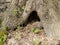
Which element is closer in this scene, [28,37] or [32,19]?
[28,37]

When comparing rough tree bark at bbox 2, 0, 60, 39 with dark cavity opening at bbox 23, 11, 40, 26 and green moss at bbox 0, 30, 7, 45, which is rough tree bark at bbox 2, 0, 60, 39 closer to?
dark cavity opening at bbox 23, 11, 40, 26

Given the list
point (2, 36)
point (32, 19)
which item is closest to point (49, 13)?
point (32, 19)

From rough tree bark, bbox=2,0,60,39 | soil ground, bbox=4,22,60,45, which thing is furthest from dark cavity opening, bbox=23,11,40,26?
rough tree bark, bbox=2,0,60,39

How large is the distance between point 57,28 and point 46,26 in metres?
0.42

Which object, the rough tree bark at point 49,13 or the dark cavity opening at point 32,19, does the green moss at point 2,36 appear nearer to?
the dark cavity opening at point 32,19

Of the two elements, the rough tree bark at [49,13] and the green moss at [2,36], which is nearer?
the rough tree bark at [49,13]

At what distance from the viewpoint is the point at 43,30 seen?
21.4 ft

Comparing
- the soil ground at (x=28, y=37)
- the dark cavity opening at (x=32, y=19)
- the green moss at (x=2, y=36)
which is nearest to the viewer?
the soil ground at (x=28, y=37)

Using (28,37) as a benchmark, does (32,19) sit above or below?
above

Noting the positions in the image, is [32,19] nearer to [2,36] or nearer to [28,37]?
[28,37]

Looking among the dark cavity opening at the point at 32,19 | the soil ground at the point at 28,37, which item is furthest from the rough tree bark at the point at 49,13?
the dark cavity opening at the point at 32,19

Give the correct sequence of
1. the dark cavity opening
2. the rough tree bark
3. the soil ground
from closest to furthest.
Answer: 1. the rough tree bark
2. the soil ground
3. the dark cavity opening

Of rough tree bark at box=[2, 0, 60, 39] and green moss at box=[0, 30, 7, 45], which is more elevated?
rough tree bark at box=[2, 0, 60, 39]

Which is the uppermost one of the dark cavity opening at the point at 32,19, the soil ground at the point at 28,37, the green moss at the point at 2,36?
the dark cavity opening at the point at 32,19
